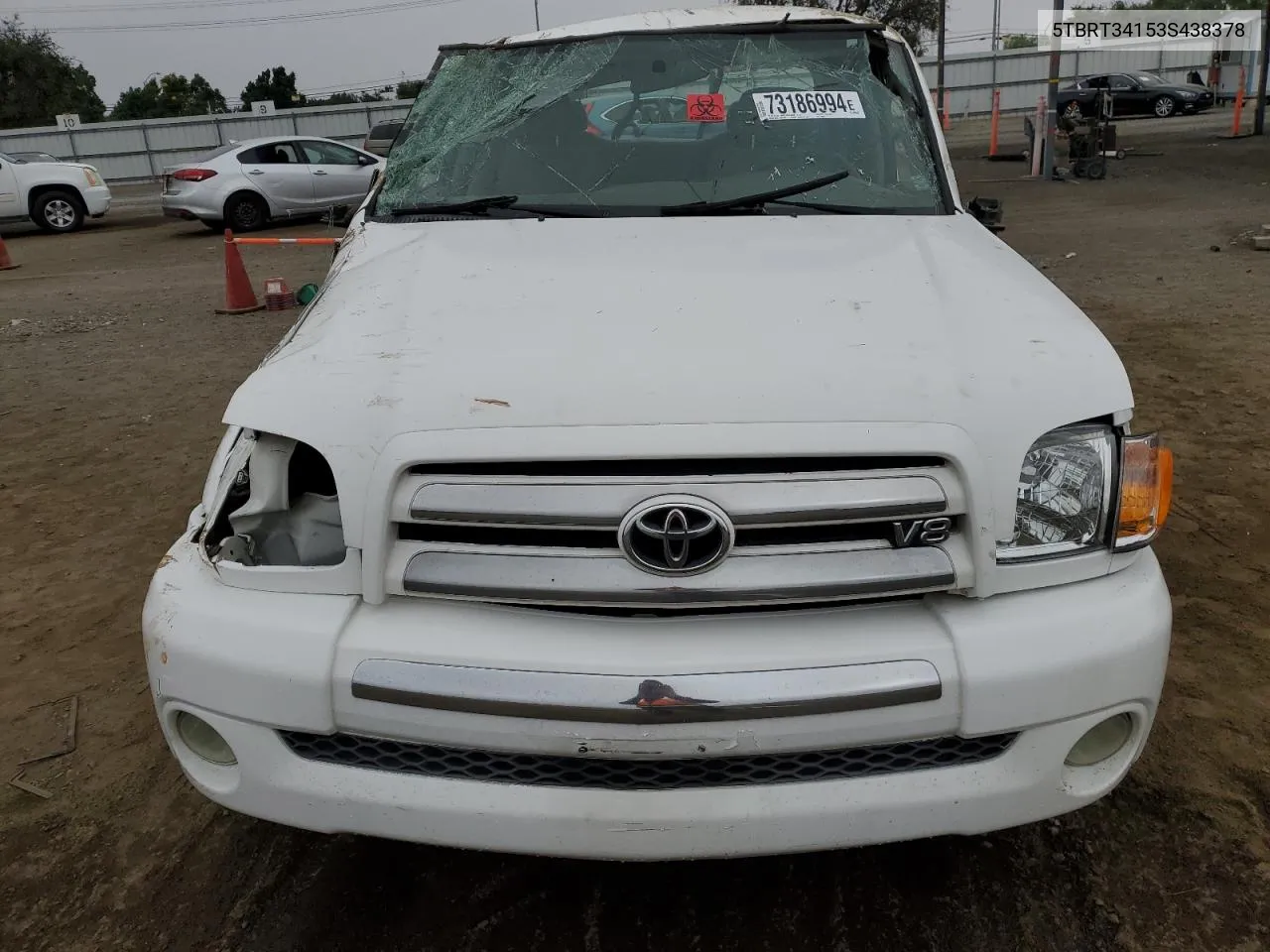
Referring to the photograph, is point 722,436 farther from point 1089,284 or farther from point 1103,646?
point 1089,284

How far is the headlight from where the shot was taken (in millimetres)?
1832

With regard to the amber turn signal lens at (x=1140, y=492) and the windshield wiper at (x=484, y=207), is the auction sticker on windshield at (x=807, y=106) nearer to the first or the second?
the windshield wiper at (x=484, y=207)

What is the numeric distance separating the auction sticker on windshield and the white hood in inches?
24.1

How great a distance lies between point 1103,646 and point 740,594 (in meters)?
0.65

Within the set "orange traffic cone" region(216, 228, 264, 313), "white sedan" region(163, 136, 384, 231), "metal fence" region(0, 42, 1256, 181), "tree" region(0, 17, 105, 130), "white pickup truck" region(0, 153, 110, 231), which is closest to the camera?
"orange traffic cone" region(216, 228, 264, 313)

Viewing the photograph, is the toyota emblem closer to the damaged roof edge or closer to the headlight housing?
the headlight housing

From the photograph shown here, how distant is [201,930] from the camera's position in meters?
2.11

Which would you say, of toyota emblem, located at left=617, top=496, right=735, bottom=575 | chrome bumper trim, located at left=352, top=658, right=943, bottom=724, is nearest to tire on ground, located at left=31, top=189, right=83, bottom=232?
chrome bumper trim, located at left=352, top=658, right=943, bottom=724

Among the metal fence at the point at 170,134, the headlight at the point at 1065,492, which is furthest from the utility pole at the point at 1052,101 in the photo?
the metal fence at the point at 170,134

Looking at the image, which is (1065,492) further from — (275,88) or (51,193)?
(275,88)

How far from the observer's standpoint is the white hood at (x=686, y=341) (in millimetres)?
1783

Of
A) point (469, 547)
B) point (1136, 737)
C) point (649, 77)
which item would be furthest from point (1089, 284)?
point (469, 547)

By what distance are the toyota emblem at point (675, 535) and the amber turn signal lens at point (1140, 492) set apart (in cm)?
79

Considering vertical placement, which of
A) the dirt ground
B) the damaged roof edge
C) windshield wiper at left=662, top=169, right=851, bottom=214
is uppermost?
the damaged roof edge
